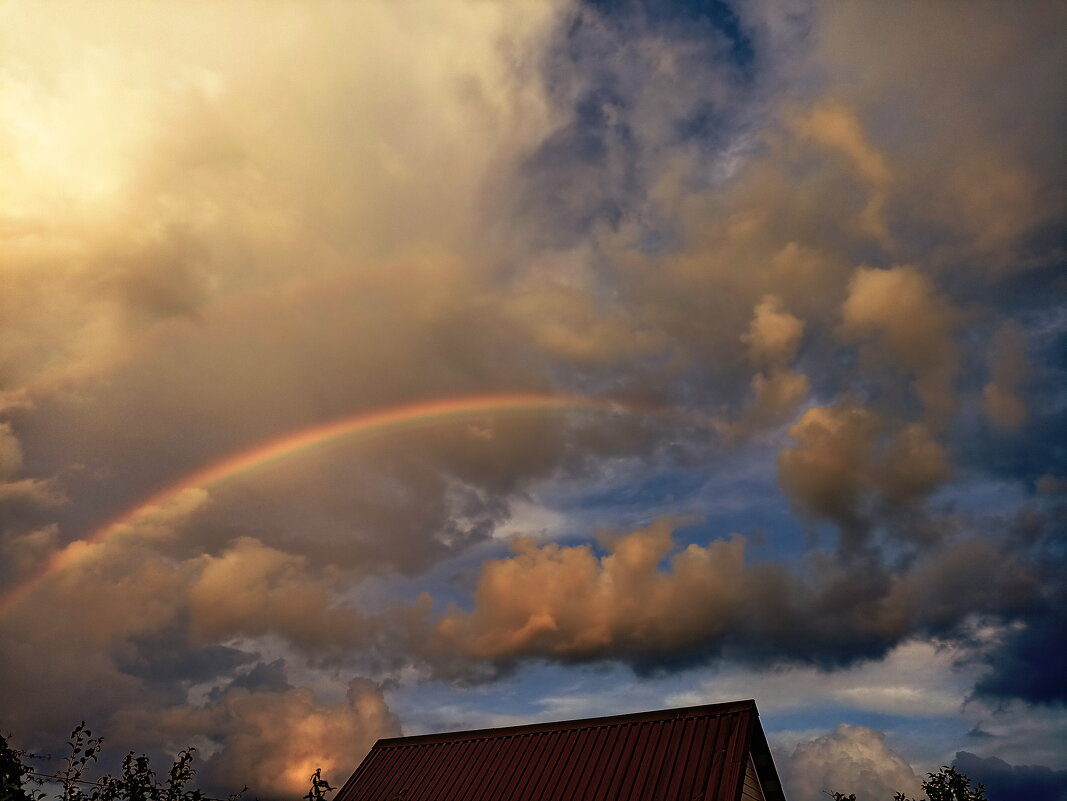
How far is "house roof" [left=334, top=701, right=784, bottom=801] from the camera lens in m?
24.8

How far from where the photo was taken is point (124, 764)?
19578 millimetres

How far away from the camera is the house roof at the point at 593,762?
24.8 metres

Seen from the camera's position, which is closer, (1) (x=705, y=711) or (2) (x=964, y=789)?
(1) (x=705, y=711)

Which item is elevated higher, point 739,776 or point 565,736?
point 565,736

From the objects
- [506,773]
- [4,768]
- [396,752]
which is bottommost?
[4,768]

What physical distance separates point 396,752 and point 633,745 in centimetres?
1130

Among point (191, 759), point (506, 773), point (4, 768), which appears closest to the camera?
point (4, 768)

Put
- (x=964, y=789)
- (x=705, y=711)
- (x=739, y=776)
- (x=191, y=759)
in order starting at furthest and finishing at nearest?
1. (x=964, y=789)
2. (x=705, y=711)
3. (x=739, y=776)
4. (x=191, y=759)

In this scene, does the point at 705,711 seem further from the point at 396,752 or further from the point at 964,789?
the point at 964,789

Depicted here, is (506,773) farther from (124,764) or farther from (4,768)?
(4,768)

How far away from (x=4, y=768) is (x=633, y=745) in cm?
1753

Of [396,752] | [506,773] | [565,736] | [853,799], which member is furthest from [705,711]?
[853,799]

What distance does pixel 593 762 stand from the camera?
27359mm

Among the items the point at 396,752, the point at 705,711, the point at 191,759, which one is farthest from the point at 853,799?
the point at 191,759
